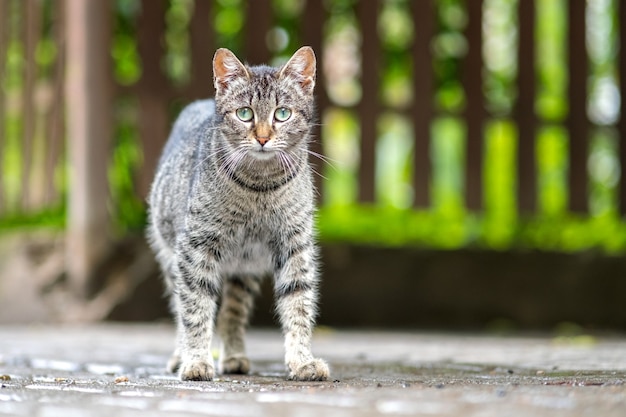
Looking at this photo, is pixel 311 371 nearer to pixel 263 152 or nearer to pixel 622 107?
pixel 263 152

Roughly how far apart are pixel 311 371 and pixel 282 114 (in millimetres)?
1260

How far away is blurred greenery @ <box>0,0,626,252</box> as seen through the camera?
30.2 ft

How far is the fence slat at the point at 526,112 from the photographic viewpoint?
31.1 feet

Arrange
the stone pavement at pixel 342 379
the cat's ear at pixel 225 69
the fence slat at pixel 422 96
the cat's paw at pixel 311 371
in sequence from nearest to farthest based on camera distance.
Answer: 1. the stone pavement at pixel 342 379
2. the cat's paw at pixel 311 371
3. the cat's ear at pixel 225 69
4. the fence slat at pixel 422 96

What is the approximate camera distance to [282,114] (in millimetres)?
5047

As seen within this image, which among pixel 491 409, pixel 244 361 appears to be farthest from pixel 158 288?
pixel 491 409

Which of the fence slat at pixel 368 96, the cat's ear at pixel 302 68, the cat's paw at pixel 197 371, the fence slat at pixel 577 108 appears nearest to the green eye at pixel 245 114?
the cat's ear at pixel 302 68

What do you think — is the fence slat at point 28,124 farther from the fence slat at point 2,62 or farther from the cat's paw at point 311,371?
the cat's paw at point 311,371

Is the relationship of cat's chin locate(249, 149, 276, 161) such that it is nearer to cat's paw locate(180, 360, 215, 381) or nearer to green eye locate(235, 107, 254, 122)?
green eye locate(235, 107, 254, 122)

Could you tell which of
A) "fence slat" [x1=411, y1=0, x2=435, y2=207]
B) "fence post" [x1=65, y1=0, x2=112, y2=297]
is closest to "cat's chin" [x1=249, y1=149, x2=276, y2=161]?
"fence post" [x1=65, y1=0, x2=112, y2=297]

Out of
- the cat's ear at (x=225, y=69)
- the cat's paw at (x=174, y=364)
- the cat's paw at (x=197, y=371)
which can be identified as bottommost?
the cat's paw at (x=174, y=364)

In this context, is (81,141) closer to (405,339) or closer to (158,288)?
(158,288)

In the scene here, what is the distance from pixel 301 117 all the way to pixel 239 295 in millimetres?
1093

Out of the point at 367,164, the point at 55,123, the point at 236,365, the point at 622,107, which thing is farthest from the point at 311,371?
the point at 622,107
